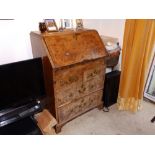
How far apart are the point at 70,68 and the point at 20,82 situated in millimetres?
508

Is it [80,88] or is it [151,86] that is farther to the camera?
[151,86]

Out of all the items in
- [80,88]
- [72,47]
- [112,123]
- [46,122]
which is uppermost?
[72,47]

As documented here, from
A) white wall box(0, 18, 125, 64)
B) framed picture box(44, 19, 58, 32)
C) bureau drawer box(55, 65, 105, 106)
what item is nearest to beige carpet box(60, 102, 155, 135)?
bureau drawer box(55, 65, 105, 106)

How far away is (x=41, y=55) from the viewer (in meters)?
1.55

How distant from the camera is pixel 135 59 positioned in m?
1.86

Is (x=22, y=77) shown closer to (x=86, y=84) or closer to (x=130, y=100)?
(x=86, y=84)

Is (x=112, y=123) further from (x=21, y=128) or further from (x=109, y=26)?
(x=109, y=26)

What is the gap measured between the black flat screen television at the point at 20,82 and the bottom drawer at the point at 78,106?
1.23 ft

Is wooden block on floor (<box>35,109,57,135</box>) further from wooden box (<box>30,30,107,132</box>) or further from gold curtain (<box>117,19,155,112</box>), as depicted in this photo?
gold curtain (<box>117,19,155,112</box>)

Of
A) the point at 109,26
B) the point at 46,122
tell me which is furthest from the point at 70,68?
the point at 109,26

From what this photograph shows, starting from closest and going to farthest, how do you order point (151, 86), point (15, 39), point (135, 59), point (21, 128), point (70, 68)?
1. point (21, 128)
2. point (70, 68)
3. point (15, 39)
4. point (135, 59)
5. point (151, 86)

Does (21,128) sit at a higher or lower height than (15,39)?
lower

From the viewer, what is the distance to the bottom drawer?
5.77 feet

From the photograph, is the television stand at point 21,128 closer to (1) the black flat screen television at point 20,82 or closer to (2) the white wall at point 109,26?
(1) the black flat screen television at point 20,82
